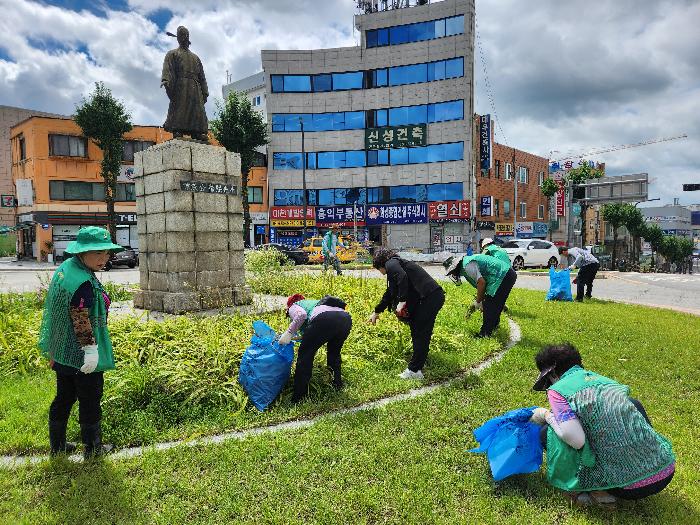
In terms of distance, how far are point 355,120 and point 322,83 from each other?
14.6ft

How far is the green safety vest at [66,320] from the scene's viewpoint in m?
3.48

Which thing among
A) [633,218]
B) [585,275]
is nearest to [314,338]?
[585,275]

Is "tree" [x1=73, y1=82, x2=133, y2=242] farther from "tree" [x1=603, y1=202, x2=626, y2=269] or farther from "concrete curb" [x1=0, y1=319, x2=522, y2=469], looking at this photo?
"tree" [x1=603, y1=202, x2=626, y2=269]

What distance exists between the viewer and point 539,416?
3166 mm

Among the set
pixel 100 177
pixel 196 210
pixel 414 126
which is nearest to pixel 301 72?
pixel 414 126

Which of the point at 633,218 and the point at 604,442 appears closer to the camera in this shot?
the point at 604,442

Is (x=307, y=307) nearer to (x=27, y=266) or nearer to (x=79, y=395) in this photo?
(x=79, y=395)

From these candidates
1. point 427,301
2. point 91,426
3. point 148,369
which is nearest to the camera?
point 91,426

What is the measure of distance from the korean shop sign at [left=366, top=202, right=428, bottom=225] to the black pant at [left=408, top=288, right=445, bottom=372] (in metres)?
31.1

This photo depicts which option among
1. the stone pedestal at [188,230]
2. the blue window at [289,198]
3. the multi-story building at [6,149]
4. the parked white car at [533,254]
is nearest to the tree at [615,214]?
the parked white car at [533,254]

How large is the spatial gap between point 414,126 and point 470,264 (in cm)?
3125

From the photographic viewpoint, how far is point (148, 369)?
16.1 ft

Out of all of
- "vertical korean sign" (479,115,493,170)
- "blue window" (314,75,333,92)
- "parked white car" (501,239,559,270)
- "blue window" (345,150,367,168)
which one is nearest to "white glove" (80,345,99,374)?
"parked white car" (501,239,559,270)

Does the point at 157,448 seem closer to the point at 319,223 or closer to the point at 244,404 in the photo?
the point at 244,404
